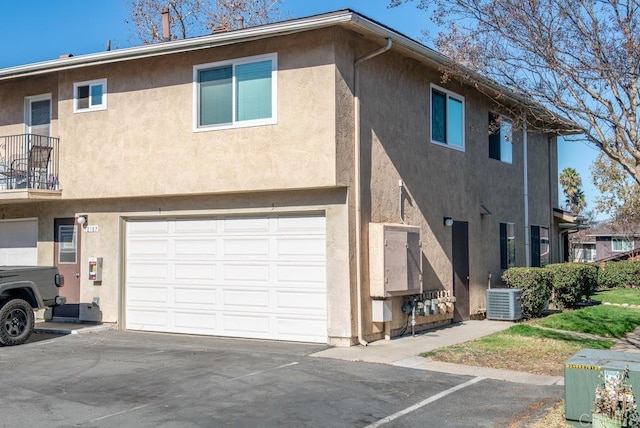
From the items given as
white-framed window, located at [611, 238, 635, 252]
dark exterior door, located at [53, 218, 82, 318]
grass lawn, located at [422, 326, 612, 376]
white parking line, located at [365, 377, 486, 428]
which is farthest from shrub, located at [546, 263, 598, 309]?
white-framed window, located at [611, 238, 635, 252]

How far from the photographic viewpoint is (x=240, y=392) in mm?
8695

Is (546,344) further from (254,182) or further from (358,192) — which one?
(254,182)

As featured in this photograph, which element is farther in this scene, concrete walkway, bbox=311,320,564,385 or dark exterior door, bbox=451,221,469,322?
dark exterior door, bbox=451,221,469,322

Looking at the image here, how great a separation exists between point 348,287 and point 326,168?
2199mm

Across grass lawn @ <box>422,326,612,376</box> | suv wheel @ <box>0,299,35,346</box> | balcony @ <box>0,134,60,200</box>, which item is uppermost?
balcony @ <box>0,134,60,200</box>

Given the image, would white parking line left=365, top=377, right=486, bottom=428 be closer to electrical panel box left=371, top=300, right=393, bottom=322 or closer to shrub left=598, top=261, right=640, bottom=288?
electrical panel box left=371, top=300, right=393, bottom=322

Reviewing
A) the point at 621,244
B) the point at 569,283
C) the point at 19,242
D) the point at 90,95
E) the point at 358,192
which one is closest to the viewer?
the point at 358,192

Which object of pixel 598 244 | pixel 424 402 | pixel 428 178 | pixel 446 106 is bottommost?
pixel 424 402

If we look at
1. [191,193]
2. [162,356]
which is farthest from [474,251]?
[162,356]

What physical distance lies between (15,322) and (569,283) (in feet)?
45.0

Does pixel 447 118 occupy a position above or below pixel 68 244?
above

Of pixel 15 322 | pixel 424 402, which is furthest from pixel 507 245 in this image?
pixel 15 322

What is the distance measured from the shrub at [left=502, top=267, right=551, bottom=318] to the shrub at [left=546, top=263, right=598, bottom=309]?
Answer: 4.19 ft

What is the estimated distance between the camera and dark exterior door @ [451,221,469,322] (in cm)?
1583
